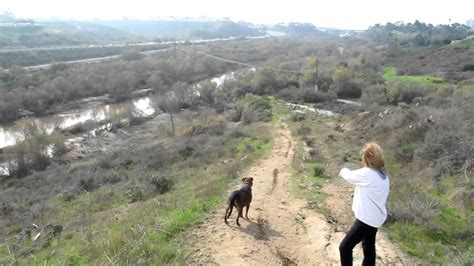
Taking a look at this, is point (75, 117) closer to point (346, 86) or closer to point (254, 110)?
point (254, 110)

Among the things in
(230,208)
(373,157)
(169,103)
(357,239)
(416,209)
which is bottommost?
(169,103)

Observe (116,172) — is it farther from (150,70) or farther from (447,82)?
(150,70)

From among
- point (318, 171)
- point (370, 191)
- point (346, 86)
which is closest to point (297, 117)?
point (318, 171)

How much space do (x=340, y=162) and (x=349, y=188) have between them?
10.2 ft

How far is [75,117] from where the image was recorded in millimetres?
43406

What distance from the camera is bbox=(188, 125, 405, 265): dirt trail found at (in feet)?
23.1

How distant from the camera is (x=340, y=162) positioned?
14242 mm

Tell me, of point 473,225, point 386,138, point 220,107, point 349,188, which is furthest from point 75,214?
point 220,107

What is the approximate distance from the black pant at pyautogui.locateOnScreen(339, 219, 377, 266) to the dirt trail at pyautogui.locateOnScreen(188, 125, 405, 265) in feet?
4.97

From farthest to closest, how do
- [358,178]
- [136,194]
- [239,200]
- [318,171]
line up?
[136,194]
[318,171]
[239,200]
[358,178]

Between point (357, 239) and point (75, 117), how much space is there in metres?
42.3

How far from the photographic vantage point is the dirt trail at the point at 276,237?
7043mm

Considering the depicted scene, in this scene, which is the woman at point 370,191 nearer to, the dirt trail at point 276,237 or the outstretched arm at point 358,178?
the outstretched arm at point 358,178

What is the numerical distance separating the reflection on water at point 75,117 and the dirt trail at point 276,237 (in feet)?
98.3
